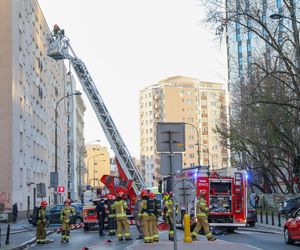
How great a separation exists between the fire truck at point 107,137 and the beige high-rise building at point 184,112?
10264cm

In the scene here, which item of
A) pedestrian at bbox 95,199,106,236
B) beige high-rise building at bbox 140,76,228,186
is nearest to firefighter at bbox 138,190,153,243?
pedestrian at bbox 95,199,106,236

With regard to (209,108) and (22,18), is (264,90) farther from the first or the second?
(209,108)

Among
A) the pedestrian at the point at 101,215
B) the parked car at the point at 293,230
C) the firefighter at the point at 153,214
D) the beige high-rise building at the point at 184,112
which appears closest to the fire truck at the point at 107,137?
the pedestrian at the point at 101,215

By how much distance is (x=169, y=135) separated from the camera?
41.4 ft

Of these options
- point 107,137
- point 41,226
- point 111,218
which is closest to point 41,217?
point 41,226

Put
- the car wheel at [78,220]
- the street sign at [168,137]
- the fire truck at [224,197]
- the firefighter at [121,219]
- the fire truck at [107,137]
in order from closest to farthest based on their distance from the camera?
the street sign at [168,137], the firefighter at [121,219], the fire truck at [224,197], the fire truck at [107,137], the car wheel at [78,220]

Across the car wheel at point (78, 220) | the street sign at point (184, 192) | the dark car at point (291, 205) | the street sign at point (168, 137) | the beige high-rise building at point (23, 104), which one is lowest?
the car wheel at point (78, 220)

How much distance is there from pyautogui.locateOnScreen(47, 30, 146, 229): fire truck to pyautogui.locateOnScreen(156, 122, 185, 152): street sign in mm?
16319

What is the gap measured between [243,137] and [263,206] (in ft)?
39.2

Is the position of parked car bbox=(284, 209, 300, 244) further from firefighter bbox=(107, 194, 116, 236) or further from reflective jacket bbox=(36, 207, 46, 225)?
reflective jacket bbox=(36, 207, 46, 225)

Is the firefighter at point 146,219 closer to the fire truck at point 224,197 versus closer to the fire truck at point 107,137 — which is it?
the fire truck at point 224,197

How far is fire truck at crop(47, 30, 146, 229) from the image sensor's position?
1153 inches

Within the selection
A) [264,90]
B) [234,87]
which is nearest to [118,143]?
[264,90]

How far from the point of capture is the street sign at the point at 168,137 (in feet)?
41.2
